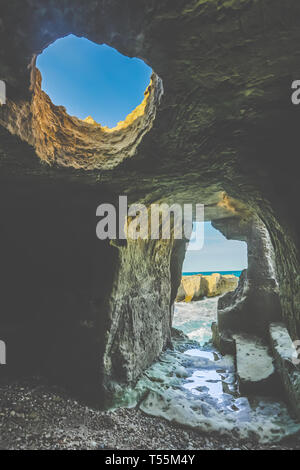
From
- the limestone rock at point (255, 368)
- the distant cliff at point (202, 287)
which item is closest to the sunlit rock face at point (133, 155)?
the limestone rock at point (255, 368)

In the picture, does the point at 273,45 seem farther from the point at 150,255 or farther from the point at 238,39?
the point at 150,255

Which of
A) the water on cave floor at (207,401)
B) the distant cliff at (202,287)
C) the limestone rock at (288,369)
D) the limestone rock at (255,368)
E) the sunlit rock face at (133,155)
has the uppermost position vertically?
the sunlit rock face at (133,155)

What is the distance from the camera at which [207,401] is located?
17.1ft

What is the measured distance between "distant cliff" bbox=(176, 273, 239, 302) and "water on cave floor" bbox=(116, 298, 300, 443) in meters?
21.3

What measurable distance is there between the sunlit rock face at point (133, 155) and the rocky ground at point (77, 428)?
577mm

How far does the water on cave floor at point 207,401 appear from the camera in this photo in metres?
4.01

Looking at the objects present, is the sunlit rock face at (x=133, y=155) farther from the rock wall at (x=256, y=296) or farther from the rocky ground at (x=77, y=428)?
the rock wall at (x=256, y=296)

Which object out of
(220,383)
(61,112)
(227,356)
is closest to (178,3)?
(61,112)

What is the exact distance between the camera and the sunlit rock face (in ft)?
6.93
